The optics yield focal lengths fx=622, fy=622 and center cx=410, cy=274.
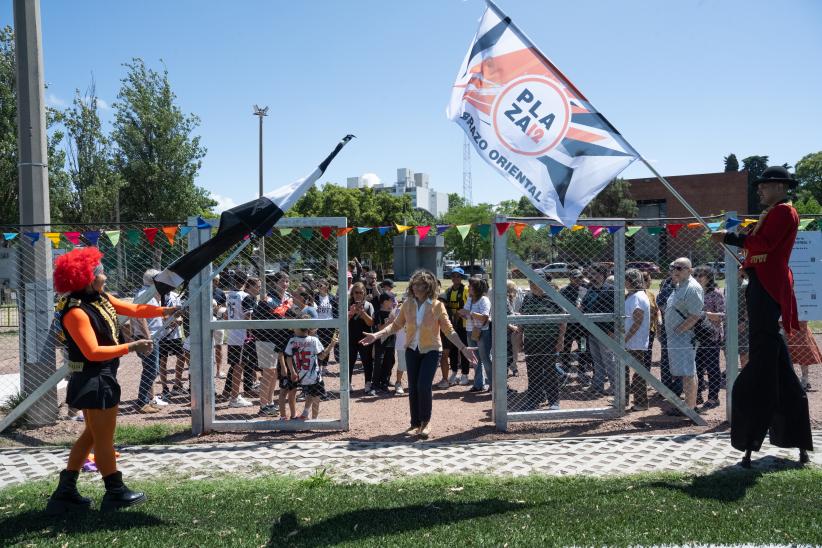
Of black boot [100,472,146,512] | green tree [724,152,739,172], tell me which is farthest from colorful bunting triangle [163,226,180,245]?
green tree [724,152,739,172]

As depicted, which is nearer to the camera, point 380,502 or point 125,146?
point 380,502

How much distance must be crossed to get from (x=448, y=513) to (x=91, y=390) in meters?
2.62

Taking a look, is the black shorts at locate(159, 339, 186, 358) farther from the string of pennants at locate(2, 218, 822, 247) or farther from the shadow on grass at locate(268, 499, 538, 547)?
the shadow on grass at locate(268, 499, 538, 547)

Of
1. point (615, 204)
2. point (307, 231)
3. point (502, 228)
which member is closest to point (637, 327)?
point (502, 228)

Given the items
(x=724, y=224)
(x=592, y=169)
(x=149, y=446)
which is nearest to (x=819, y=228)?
(x=724, y=224)

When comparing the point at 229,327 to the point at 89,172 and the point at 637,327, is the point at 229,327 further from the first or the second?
the point at 89,172

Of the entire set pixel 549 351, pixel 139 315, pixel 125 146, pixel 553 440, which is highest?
pixel 125 146

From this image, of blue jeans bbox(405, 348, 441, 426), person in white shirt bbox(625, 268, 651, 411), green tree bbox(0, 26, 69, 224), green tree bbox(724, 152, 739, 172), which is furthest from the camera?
green tree bbox(724, 152, 739, 172)

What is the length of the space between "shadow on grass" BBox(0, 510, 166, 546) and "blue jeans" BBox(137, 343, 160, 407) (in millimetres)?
3638

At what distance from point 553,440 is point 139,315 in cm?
408

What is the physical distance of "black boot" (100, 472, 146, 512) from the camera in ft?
14.5

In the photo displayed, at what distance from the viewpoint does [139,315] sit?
4797 mm

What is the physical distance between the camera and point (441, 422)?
7320 mm

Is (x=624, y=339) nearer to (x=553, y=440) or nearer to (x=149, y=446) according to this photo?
(x=553, y=440)
